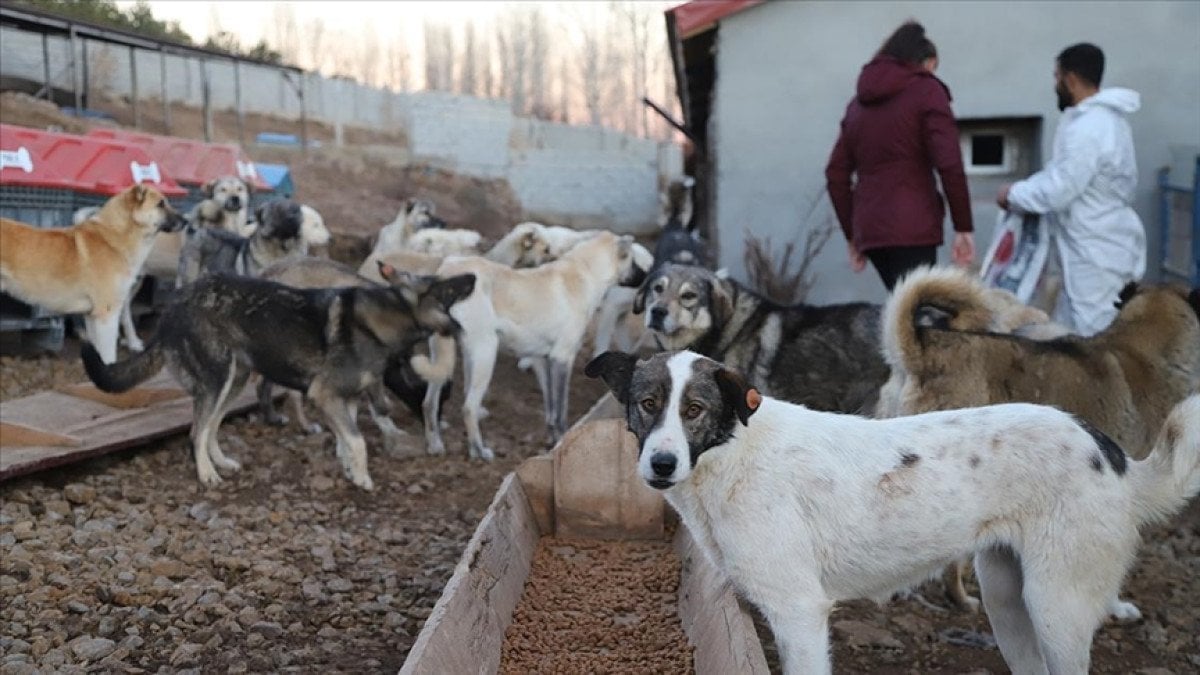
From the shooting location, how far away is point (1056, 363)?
490cm

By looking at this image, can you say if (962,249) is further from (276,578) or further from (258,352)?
(258,352)

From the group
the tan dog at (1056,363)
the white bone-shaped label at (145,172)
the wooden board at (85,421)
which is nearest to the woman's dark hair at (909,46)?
the tan dog at (1056,363)

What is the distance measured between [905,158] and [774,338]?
129 centimetres

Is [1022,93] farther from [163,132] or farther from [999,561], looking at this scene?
[163,132]

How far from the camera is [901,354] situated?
476cm

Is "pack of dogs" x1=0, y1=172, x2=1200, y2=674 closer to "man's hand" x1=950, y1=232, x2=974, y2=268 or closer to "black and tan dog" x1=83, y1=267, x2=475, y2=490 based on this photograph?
"black and tan dog" x1=83, y1=267, x2=475, y2=490

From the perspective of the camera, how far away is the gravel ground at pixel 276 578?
14.5 ft

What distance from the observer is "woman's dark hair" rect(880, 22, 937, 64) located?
256 inches

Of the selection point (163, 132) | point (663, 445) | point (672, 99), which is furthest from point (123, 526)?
point (672, 99)

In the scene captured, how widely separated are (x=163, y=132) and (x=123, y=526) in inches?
1111

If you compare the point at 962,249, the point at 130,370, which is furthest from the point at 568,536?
the point at 130,370

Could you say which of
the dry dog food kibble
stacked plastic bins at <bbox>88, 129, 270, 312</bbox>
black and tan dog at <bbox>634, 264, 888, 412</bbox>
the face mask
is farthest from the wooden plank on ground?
stacked plastic bins at <bbox>88, 129, 270, 312</bbox>

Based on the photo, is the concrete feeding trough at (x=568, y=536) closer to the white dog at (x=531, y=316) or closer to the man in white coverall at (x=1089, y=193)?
the white dog at (x=531, y=316)

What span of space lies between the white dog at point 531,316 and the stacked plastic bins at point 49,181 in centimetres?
385
